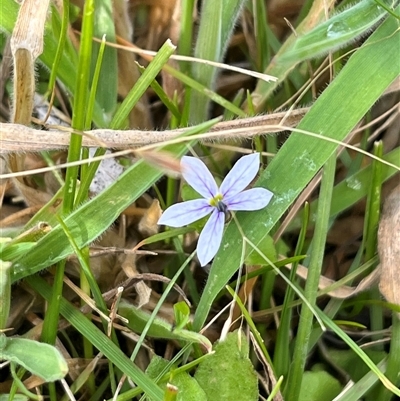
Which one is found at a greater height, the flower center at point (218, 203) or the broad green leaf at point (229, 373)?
the flower center at point (218, 203)

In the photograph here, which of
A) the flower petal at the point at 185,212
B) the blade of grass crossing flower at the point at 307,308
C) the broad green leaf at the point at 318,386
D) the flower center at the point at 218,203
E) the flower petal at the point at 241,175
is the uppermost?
the flower petal at the point at 241,175

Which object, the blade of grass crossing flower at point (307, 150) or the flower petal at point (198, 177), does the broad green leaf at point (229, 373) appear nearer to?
the blade of grass crossing flower at point (307, 150)

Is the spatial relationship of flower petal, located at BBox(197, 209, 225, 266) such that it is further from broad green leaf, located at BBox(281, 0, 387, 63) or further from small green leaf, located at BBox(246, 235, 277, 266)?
broad green leaf, located at BBox(281, 0, 387, 63)

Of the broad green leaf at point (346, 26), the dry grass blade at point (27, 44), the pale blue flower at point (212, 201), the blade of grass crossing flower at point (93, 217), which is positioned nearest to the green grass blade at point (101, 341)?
the blade of grass crossing flower at point (93, 217)

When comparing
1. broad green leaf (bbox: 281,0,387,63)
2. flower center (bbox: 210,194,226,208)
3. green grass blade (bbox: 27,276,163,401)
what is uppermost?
broad green leaf (bbox: 281,0,387,63)

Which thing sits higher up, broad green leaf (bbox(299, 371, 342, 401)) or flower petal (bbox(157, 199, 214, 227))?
flower petal (bbox(157, 199, 214, 227))

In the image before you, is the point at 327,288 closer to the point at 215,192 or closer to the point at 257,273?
the point at 257,273

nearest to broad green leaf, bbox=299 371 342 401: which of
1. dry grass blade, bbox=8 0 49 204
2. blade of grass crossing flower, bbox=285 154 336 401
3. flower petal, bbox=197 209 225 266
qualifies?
blade of grass crossing flower, bbox=285 154 336 401
